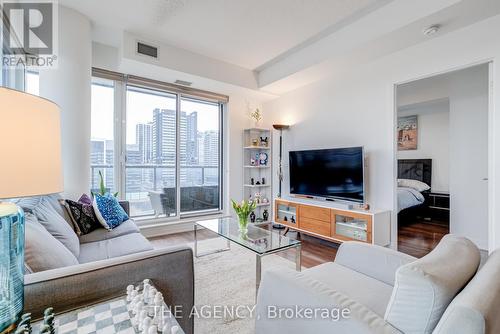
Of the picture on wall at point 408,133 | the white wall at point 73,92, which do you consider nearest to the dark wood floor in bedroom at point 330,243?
the white wall at point 73,92

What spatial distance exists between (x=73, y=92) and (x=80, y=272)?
2.41 m

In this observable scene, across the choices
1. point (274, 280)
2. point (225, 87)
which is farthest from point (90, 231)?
point (225, 87)

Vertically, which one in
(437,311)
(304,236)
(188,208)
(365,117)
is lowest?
(304,236)

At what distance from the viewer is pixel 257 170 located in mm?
4887

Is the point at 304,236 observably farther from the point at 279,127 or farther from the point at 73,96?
the point at 73,96

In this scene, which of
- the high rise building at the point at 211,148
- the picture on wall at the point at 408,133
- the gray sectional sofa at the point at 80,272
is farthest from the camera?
the picture on wall at the point at 408,133

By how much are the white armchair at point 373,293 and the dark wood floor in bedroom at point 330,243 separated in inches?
49.8

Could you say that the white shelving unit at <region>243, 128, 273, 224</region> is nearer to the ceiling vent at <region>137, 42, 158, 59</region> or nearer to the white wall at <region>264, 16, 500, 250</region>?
the white wall at <region>264, 16, 500, 250</region>

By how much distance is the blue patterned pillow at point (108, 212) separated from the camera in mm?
2328

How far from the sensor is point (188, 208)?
13.9ft

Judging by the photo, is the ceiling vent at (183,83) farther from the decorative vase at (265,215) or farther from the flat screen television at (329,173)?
the decorative vase at (265,215)

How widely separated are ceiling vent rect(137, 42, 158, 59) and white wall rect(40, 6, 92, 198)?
540 mm

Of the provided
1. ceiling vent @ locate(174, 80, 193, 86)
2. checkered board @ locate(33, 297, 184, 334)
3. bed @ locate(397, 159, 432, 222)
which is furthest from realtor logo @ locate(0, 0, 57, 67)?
bed @ locate(397, 159, 432, 222)

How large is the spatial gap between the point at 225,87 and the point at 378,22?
2308 mm
